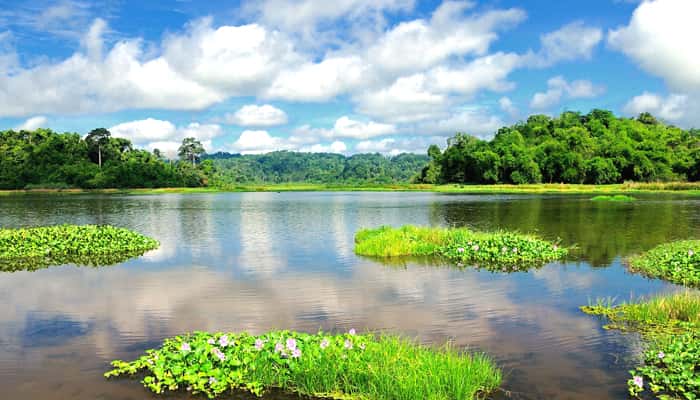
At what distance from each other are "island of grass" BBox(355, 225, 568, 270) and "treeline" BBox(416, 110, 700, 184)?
114 m

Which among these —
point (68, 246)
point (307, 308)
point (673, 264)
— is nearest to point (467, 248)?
point (673, 264)

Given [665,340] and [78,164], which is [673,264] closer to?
[665,340]

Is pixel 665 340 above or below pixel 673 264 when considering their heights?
below

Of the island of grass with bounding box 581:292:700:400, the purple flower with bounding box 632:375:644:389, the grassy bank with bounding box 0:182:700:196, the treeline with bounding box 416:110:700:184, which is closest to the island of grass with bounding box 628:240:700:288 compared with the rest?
the island of grass with bounding box 581:292:700:400

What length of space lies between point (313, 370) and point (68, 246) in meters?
21.8

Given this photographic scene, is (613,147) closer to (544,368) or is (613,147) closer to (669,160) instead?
(669,160)

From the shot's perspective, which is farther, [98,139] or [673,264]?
[98,139]

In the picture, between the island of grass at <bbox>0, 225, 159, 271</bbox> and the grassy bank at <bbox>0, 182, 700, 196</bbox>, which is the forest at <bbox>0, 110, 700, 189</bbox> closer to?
the grassy bank at <bbox>0, 182, 700, 196</bbox>

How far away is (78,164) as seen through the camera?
444 feet

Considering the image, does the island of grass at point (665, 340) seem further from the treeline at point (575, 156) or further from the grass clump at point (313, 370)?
the treeline at point (575, 156)

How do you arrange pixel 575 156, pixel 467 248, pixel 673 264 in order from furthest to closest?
pixel 575 156 → pixel 467 248 → pixel 673 264

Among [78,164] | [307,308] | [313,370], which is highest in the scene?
[78,164]

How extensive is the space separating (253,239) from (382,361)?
23876mm

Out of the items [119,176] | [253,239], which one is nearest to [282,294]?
[253,239]
